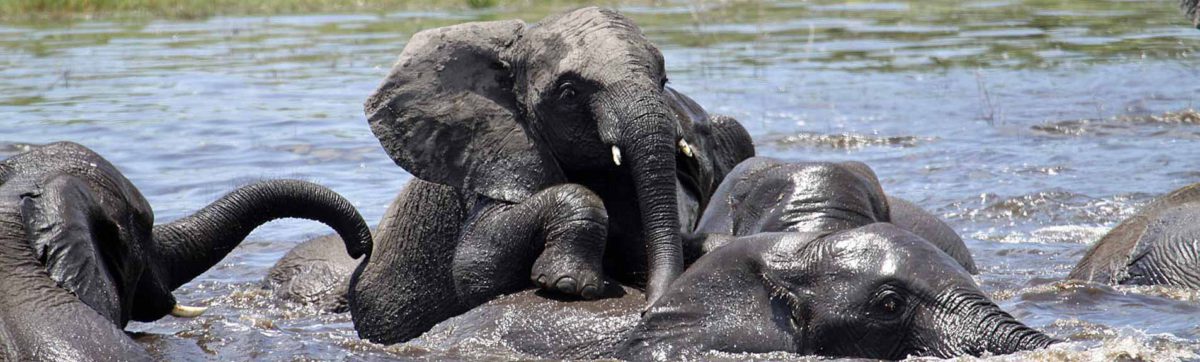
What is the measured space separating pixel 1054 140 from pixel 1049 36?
27.8 ft

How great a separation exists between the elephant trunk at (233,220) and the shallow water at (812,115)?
0.33 meters

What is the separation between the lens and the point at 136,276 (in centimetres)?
711

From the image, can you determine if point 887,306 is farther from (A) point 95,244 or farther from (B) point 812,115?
(B) point 812,115

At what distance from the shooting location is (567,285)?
22.6 ft

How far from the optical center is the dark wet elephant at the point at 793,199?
26.9ft

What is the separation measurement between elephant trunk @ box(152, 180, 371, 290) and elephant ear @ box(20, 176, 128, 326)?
0.80 metres

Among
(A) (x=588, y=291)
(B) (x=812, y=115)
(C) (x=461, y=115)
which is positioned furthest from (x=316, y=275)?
(B) (x=812, y=115)

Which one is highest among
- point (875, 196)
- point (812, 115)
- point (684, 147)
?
point (684, 147)

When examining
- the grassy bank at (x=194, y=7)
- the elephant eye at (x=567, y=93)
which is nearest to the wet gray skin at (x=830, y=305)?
the elephant eye at (x=567, y=93)

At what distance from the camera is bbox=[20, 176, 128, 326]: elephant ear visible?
21.0ft

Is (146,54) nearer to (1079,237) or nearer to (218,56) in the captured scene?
(218,56)

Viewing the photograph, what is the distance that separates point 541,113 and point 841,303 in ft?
5.64

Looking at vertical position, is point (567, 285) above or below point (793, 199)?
above

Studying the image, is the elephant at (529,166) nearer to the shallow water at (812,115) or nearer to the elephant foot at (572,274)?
the elephant foot at (572,274)
